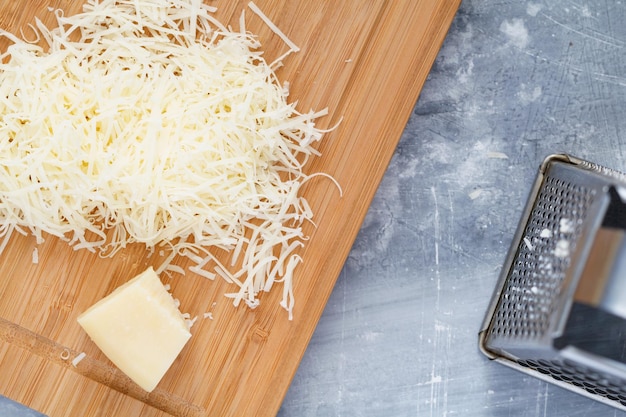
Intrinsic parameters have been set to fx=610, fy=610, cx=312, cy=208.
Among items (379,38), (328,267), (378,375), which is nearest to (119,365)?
(328,267)

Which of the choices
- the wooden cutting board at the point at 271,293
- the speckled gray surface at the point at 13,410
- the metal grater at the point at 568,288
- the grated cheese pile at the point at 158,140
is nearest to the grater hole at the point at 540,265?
the metal grater at the point at 568,288

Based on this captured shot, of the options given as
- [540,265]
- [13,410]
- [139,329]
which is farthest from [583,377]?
[13,410]

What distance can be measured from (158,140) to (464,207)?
2.42 feet

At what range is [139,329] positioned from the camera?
1.24 meters

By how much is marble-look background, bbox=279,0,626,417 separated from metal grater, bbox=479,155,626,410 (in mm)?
61

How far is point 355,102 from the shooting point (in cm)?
126

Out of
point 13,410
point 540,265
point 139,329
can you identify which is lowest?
point 13,410

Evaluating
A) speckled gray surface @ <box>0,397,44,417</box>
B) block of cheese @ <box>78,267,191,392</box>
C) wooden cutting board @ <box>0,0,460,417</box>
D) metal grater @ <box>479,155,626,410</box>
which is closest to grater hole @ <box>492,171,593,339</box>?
metal grater @ <box>479,155,626,410</box>

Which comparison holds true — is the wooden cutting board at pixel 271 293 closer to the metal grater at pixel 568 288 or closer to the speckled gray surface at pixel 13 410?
the speckled gray surface at pixel 13 410

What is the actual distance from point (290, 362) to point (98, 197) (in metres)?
0.51

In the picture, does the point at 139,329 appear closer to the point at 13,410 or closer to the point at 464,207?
the point at 13,410

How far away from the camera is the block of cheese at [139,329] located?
4.03 feet

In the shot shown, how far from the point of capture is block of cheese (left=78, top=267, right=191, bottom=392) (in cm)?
123

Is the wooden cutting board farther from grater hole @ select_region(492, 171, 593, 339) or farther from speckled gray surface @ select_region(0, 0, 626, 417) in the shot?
grater hole @ select_region(492, 171, 593, 339)
